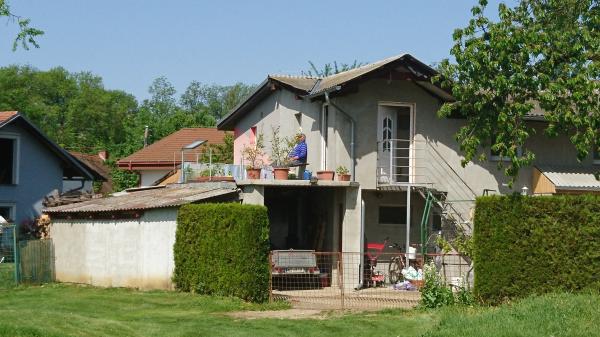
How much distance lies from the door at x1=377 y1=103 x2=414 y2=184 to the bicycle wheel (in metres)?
2.19

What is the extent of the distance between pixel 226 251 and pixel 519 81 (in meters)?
8.54

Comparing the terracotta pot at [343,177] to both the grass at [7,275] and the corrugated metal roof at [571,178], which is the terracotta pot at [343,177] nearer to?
Result: the corrugated metal roof at [571,178]

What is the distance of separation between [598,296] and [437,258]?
7.46 metres

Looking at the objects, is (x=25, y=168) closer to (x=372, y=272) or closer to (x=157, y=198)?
(x=157, y=198)

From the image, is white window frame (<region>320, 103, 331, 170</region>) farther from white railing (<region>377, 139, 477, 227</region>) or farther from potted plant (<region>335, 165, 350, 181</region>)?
white railing (<region>377, 139, 477, 227</region>)

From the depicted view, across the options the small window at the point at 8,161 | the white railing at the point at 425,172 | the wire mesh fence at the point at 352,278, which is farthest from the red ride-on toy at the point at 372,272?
the small window at the point at 8,161

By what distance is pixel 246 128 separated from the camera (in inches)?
1278

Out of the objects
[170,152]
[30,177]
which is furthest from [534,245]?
[170,152]

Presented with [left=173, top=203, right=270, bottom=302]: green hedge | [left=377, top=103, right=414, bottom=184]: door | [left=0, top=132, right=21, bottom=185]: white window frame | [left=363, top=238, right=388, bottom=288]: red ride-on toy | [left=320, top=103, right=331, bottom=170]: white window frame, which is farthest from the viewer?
[left=0, top=132, right=21, bottom=185]: white window frame

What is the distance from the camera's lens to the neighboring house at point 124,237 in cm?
2320

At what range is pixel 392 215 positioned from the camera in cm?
2662

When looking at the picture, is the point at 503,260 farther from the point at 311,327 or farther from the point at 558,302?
the point at 311,327

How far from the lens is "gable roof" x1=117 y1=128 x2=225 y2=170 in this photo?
165 ft

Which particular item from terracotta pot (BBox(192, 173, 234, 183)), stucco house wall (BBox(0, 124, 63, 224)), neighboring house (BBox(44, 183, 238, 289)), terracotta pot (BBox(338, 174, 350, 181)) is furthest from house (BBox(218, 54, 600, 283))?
stucco house wall (BBox(0, 124, 63, 224))
